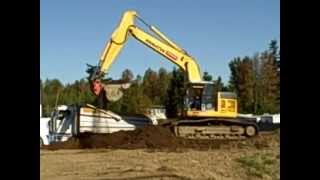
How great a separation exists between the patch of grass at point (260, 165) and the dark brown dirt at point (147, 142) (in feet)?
19.5

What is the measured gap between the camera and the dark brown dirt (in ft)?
73.3

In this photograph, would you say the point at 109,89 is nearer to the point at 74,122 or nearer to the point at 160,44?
the point at 74,122

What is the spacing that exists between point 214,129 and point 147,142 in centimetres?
305

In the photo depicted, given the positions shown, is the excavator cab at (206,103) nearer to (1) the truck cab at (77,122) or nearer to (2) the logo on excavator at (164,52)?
(2) the logo on excavator at (164,52)

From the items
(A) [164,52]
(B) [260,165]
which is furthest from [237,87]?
(B) [260,165]

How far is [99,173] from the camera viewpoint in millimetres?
13352

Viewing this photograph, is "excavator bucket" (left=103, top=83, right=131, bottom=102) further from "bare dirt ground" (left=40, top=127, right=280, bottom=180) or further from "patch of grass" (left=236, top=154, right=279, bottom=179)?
"patch of grass" (left=236, top=154, right=279, bottom=179)

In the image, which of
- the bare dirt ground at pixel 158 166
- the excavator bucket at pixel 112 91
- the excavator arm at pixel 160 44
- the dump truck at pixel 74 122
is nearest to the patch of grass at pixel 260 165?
the bare dirt ground at pixel 158 166

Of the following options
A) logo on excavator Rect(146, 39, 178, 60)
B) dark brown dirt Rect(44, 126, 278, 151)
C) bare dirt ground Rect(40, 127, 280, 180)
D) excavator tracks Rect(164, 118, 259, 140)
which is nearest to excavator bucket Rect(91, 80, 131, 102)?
dark brown dirt Rect(44, 126, 278, 151)

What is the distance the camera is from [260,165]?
1430 centimetres

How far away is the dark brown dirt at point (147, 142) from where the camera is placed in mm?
22328
